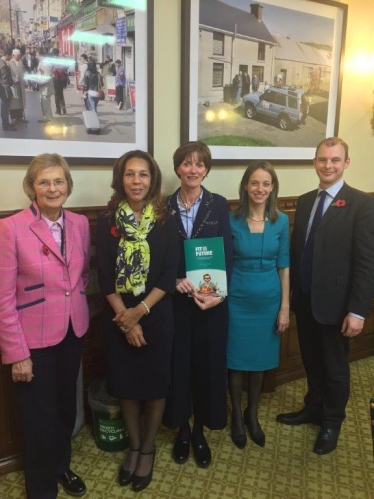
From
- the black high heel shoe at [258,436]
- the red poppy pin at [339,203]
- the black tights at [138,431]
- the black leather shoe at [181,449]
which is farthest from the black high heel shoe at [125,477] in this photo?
the red poppy pin at [339,203]

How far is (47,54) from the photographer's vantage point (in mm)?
1982

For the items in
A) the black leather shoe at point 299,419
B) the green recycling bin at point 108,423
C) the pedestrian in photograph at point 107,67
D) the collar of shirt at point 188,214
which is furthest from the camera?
the black leather shoe at point 299,419

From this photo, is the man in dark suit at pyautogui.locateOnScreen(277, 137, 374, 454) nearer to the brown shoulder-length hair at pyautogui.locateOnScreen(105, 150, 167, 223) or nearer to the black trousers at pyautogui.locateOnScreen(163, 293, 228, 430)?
the black trousers at pyautogui.locateOnScreen(163, 293, 228, 430)

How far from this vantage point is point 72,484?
2.02 meters

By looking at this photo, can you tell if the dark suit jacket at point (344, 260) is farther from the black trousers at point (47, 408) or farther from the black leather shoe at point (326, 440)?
the black trousers at point (47, 408)

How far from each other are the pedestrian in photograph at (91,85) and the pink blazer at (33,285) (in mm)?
739

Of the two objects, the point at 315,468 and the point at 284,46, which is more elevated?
the point at 284,46

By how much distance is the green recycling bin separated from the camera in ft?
7.43

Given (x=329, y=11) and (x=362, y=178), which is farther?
(x=362, y=178)

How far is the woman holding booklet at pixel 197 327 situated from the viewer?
6.57ft

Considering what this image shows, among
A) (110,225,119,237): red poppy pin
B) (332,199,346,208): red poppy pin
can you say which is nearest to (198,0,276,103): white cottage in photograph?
(332,199,346,208): red poppy pin

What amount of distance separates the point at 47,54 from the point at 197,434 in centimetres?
211

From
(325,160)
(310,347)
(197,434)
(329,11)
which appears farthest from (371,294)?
(329,11)

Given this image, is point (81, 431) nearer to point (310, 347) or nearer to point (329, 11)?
point (310, 347)
